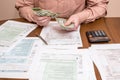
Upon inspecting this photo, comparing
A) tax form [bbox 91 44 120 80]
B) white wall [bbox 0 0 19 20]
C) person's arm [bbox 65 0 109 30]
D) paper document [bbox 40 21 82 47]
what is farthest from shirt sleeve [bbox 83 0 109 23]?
white wall [bbox 0 0 19 20]

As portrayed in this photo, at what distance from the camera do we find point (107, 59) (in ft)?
2.66

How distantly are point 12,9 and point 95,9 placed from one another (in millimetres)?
982

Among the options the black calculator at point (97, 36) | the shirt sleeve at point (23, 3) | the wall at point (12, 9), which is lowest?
the wall at point (12, 9)

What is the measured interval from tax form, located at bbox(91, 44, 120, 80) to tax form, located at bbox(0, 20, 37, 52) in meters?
0.37

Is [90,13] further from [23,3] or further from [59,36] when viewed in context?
[23,3]

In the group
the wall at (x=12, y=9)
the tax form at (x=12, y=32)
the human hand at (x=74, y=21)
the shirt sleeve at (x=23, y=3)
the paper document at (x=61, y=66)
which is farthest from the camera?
the wall at (x=12, y=9)

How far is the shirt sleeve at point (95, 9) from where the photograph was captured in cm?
118

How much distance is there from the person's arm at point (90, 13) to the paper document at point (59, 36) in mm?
53

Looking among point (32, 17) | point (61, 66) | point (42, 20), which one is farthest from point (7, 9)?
point (61, 66)

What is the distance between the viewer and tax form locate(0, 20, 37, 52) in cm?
94

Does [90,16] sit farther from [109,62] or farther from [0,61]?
[0,61]

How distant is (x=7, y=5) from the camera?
6.31 ft

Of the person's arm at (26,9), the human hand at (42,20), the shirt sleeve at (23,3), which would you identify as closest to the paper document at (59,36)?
the human hand at (42,20)

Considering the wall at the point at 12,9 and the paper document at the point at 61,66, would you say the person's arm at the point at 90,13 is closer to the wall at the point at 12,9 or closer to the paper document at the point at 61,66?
the paper document at the point at 61,66
